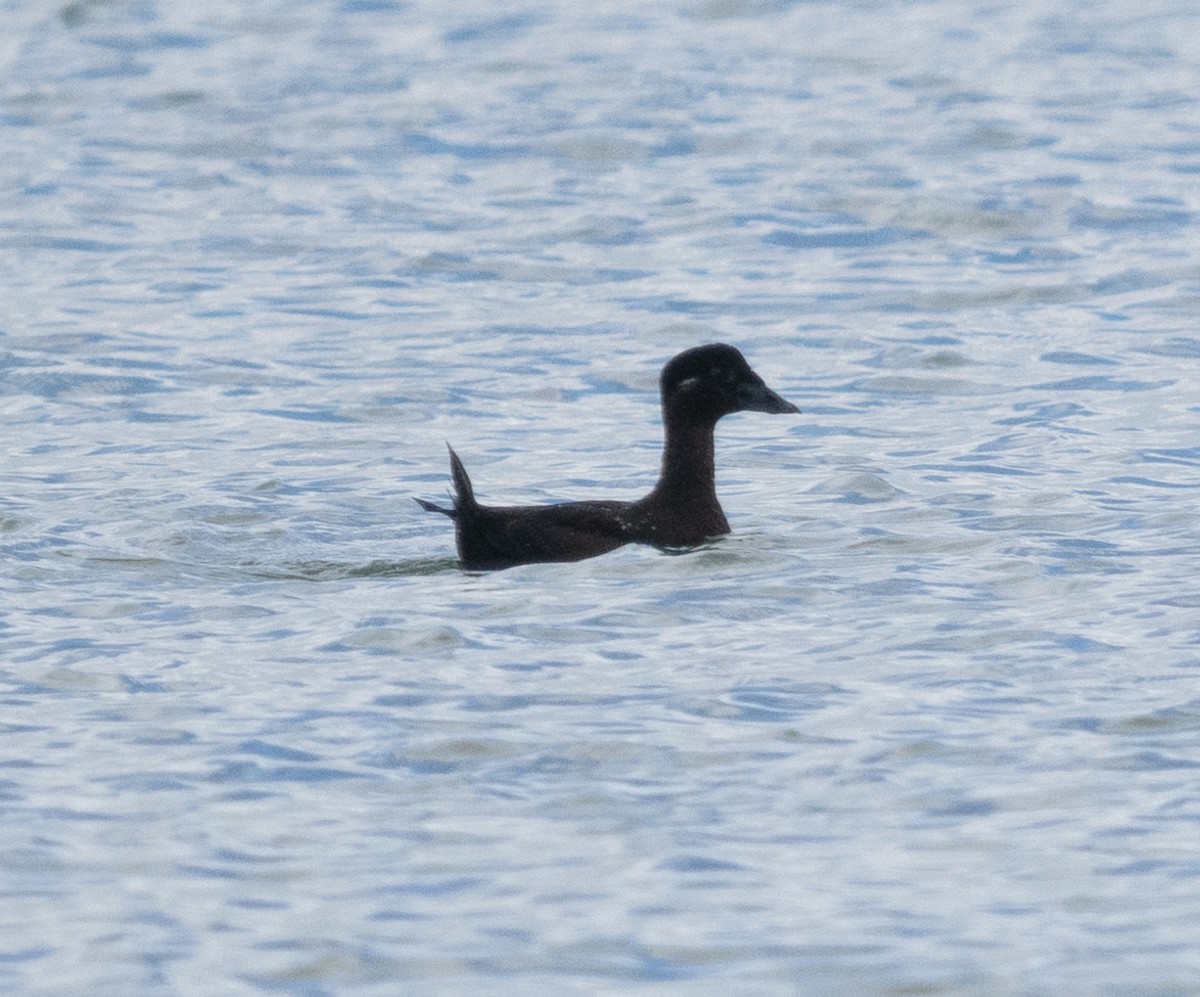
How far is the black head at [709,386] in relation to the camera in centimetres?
1151

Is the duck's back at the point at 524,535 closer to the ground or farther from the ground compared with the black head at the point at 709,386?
closer to the ground

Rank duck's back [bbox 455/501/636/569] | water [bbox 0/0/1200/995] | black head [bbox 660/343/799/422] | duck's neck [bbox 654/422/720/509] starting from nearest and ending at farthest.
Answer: water [bbox 0/0/1200/995] → duck's back [bbox 455/501/636/569] → duck's neck [bbox 654/422/720/509] → black head [bbox 660/343/799/422]

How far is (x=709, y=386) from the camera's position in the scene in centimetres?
1155

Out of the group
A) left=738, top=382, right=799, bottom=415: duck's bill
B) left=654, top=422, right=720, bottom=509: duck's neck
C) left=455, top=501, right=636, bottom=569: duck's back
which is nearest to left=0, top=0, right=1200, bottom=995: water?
left=455, top=501, right=636, bottom=569: duck's back

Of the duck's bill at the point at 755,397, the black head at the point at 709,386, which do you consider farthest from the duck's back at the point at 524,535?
the duck's bill at the point at 755,397

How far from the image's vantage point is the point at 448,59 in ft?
92.1

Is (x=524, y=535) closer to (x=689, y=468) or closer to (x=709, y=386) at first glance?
(x=689, y=468)

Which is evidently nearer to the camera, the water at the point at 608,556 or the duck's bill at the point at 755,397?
the water at the point at 608,556

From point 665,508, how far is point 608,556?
1.46ft

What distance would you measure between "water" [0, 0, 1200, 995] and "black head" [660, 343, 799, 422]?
65 cm

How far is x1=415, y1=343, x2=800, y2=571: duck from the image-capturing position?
35.6 feet

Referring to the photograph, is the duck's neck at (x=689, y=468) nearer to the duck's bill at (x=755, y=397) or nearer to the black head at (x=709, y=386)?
the black head at (x=709, y=386)

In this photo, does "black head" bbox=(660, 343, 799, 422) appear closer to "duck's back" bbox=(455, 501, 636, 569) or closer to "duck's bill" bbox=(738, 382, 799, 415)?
"duck's bill" bbox=(738, 382, 799, 415)

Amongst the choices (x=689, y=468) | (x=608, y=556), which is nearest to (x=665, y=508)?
(x=689, y=468)
